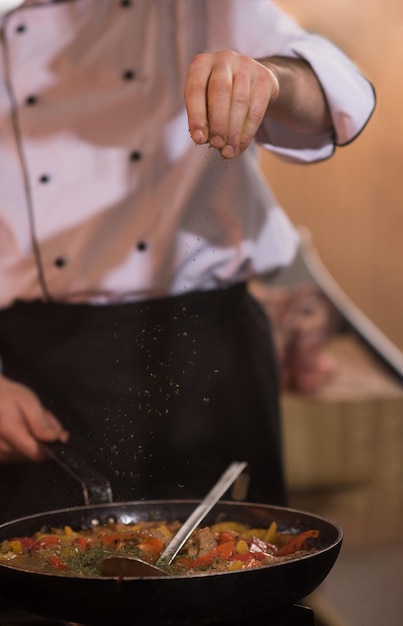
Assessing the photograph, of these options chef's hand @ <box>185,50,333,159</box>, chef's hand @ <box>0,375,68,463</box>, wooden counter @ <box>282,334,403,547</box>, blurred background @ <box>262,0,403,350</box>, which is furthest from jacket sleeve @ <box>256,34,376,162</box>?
blurred background @ <box>262,0,403,350</box>

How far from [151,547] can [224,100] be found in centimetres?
38

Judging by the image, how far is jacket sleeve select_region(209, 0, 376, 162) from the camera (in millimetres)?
926

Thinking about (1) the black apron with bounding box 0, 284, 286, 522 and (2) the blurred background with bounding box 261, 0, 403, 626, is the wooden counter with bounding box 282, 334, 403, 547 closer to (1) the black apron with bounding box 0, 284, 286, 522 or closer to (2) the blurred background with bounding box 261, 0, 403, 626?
(2) the blurred background with bounding box 261, 0, 403, 626

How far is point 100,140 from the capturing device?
3.93 feet

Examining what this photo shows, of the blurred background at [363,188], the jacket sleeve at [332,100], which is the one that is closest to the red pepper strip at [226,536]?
the jacket sleeve at [332,100]

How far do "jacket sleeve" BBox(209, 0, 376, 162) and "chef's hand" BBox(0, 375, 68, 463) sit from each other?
16.4 inches

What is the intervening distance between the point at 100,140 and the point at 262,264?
0.30 meters

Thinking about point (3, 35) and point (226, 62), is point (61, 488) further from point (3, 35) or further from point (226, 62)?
point (3, 35)

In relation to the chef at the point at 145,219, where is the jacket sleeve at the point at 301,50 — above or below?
above

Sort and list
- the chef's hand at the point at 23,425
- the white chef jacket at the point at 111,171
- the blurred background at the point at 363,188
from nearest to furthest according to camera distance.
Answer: the chef's hand at the point at 23,425, the white chef jacket at the point at 111,171, the blurred background at the point at 363,188

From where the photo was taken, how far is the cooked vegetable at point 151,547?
2.38 feet

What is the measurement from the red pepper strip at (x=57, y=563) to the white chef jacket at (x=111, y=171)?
454mm

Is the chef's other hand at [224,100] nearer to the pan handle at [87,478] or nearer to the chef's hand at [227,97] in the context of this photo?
the chef's hand at [227,97]

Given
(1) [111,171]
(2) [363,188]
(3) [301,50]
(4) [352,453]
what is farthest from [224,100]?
(2) [363,188]
